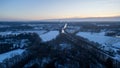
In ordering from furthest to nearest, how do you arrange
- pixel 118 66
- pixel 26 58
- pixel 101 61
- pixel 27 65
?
1. pixel 26 58
2. pixel 101 61
3. pixel 27 65
4. pixel 118 66

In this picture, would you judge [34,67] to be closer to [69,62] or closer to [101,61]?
[69,62]

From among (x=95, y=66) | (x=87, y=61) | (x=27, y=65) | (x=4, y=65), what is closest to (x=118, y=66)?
(x=95, y=66)

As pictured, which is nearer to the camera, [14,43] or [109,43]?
[109,43]

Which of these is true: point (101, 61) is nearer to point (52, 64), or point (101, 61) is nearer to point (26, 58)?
point (52, 64)

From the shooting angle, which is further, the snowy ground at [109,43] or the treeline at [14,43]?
the treeline at [14,43]

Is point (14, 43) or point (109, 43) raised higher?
point (14, 43)

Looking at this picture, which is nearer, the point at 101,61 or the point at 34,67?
the point at 34,67

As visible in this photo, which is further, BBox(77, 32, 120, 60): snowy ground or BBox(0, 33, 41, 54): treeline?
BBox(0, 33, 41, 54): treeline

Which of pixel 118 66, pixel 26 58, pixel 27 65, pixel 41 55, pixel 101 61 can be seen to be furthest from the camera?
pixel 41 55

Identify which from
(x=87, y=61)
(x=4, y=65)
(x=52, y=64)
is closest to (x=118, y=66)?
(x=87, y=61)
